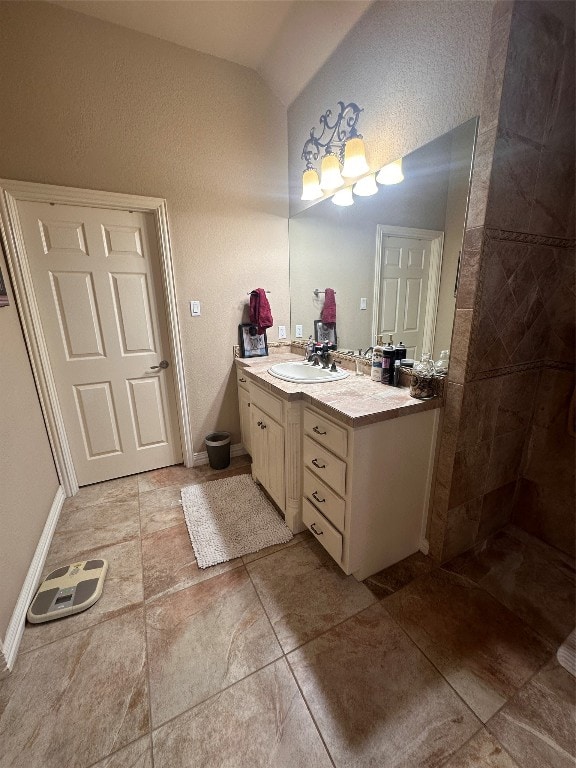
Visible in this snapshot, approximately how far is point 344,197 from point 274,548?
2.14 meters

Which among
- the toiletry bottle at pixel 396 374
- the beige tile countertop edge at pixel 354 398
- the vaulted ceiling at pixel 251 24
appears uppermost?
the vaulted ceiling at pixel 251 24

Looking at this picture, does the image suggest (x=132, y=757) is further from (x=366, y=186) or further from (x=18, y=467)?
(x=366, y=186)

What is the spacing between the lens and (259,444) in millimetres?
1971

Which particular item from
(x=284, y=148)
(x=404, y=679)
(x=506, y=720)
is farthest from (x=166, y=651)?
(x=284, y=148)

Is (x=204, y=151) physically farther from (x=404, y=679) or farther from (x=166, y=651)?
(x=404, y=679)

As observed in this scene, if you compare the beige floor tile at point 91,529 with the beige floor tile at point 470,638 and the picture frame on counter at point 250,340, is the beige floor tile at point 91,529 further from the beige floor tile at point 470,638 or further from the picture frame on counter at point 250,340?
the beige floor tile at point 470,638

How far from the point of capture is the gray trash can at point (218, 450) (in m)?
2.42

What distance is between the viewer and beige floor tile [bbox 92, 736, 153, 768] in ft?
2.95

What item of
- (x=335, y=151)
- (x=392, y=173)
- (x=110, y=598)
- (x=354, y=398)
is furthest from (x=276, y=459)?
(x=335, y=151)

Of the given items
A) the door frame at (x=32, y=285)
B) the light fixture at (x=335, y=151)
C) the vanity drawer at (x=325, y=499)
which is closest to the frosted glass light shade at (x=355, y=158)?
the light fixture at (x=335, y=151)

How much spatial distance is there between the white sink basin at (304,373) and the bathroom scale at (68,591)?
4.48ft

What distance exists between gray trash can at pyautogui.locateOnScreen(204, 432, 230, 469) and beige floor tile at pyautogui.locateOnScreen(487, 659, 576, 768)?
1954mm

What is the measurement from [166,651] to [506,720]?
1199mm

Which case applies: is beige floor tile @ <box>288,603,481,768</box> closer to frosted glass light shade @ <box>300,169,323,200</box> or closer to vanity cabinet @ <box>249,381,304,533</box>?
vanity cabinet @ <box>249,381,304,533</box>
